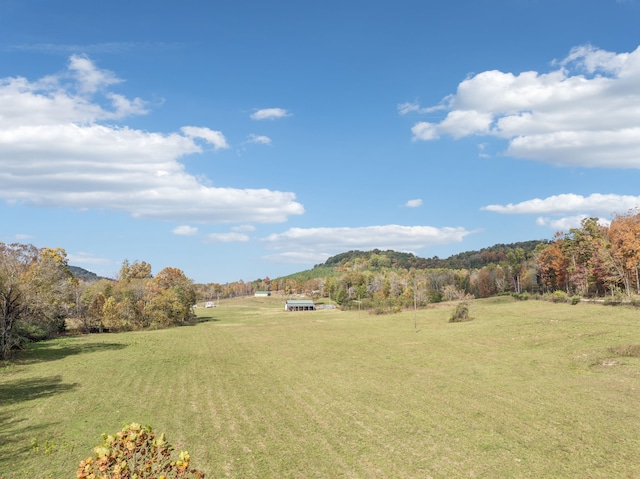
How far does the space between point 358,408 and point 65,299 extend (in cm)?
5669

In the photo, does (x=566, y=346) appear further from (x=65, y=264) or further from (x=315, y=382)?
(x=65, y=264)

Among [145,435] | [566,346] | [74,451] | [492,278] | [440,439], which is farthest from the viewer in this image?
[492,278]

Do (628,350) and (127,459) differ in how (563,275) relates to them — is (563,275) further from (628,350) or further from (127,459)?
(127,459)

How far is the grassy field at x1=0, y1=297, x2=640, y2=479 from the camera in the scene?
50.5ft

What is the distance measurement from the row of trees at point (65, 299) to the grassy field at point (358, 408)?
5842 millimetres

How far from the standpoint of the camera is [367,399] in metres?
24.9

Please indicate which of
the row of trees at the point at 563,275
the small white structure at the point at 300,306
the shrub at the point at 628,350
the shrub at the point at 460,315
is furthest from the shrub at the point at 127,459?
the small white structure at the point at 300,306

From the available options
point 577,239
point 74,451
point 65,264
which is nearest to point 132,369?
point 74,451

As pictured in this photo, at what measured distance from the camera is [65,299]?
62469 mm

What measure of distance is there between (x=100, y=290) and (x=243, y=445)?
8690cm

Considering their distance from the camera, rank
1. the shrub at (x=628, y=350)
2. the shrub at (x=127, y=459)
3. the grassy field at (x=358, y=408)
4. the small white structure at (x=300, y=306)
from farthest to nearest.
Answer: the small white structure at (x=300, y=306) → the shrub at (x=628, y=350) → the grassy field at (x=358, y=408) → the shrub at (x=127, y=459)

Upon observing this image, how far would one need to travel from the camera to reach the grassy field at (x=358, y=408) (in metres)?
15.4

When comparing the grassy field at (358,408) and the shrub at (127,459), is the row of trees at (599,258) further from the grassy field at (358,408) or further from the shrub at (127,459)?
the shrub at (127,459)

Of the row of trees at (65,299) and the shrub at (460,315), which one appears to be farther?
the shrub at (460,315)
